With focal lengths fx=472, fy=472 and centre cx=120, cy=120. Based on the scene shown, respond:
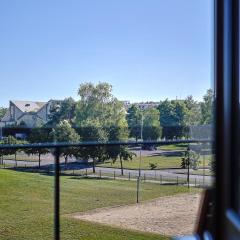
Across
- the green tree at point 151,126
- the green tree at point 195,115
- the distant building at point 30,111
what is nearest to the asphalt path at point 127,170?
the green tree at point 151,126

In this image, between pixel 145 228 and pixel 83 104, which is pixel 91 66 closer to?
pixel 83 104

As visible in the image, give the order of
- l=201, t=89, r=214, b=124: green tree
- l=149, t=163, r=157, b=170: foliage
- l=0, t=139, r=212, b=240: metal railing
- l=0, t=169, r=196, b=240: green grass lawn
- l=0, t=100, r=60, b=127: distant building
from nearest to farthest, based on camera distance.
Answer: l=201, t=89, r=214, b=124: green tree < l=0, t=139, r=212, b=240: metal railing < l=0, t=169, r=196, b=240: green grass lawn < l=149, t=163, r=157, b=170: foliage < l=0, t=100, r=60, b=127: distant building

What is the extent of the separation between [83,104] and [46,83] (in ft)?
34.4

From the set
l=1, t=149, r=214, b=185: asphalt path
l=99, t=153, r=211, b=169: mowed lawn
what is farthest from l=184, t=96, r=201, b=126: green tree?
l=99, t=153, r=211, b=169: mowed lawn

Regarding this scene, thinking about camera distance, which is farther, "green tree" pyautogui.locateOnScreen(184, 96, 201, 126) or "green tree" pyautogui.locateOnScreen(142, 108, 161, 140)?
"green tree" pyautogui.locateOnScreen(142, 108, 161, 140)

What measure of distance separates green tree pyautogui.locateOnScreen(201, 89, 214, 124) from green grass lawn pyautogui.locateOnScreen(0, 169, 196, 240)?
1968 millimetres

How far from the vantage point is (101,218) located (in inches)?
123

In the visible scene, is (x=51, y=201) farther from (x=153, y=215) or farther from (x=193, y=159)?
(x=193, y=159)

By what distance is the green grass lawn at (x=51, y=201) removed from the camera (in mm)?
2873

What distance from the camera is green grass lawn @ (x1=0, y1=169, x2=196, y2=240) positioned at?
9.43 ft

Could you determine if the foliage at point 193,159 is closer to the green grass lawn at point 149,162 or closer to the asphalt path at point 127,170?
the asphalt path at point 127,170

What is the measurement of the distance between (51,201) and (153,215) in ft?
2.32

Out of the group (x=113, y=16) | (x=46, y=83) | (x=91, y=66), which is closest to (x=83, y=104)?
(x=113, y=16)

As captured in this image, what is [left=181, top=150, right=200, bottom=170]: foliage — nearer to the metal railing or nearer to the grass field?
Answer: the metal railing
